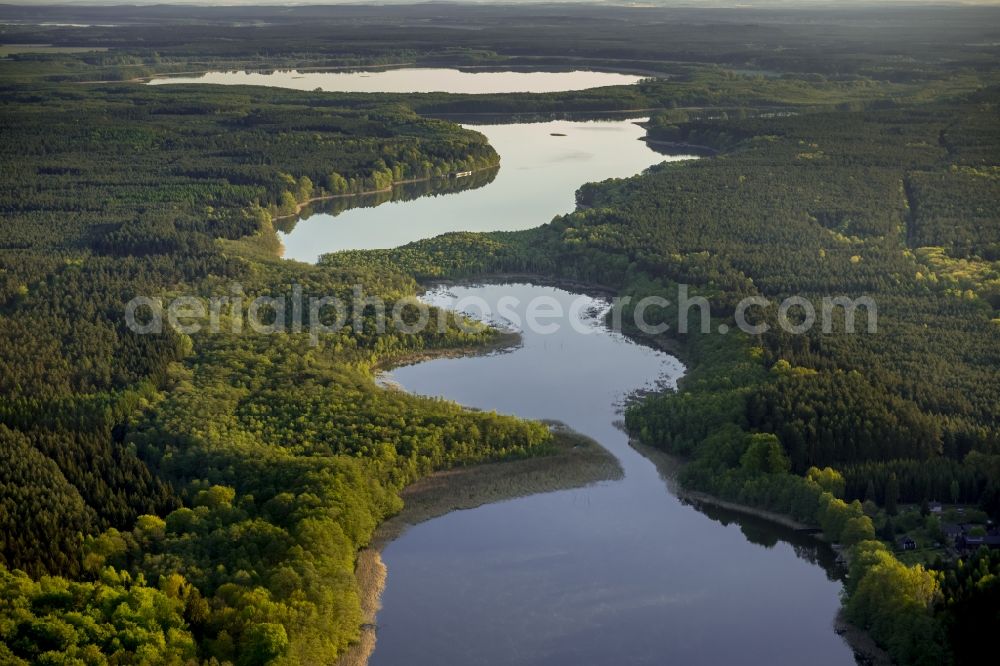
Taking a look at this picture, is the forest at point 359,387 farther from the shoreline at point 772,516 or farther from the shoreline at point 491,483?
the shoreline at point 491,483

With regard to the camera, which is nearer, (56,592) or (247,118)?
(56,592)

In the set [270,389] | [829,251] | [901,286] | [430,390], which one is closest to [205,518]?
[270,389]

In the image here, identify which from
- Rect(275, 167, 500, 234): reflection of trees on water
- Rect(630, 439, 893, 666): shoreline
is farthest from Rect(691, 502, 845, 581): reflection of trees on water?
Rect(275, 167, 500, 234): reflection of trees on water

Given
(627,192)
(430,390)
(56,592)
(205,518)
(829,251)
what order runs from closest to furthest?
1. (56,592)
2. (205,518)
3. (430,390)
4. (829,251)
5. (627,192)

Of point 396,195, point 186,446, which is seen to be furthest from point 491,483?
point 396,195

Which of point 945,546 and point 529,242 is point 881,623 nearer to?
point 945,546

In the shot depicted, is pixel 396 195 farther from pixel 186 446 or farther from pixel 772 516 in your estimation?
pixel 772 516
